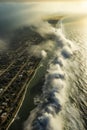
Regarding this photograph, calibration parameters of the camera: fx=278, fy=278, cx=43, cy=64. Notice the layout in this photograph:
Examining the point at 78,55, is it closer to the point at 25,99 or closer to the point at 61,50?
the point at 61,50

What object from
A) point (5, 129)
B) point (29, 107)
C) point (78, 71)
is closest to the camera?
point (5, 129)

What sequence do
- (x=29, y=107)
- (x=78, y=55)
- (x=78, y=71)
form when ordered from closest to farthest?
(x=29, y=107)
(x=78, y=71)
(x=78, y=55)

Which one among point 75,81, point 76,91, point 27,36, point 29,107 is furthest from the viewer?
point 27,36

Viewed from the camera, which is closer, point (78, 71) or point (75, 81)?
point (75, 81)

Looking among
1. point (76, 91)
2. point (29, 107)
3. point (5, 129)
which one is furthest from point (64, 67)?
point (5, 129)

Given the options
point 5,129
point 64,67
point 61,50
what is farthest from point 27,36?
point 5,129

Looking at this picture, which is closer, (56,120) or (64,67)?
(56,120)

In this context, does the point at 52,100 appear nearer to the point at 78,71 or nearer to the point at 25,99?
the point at 25,99
